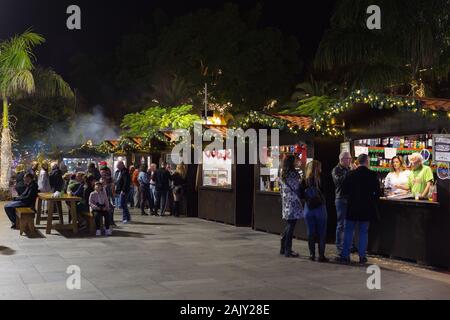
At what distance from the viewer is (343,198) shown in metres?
9.65

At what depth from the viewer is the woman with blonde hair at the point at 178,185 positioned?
17.6 metres

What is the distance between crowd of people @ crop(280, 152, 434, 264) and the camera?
8.95 meters

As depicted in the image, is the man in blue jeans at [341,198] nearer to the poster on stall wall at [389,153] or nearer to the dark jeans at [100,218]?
the poster on stall wall at [389,153]

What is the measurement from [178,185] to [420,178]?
953 cm

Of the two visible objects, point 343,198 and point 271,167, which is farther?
point 271,167

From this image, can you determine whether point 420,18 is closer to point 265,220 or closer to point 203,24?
point 265,220

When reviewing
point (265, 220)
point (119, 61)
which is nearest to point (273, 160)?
point (265, 220)

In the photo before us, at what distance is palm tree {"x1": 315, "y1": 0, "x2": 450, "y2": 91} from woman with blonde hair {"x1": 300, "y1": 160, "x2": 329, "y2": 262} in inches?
234

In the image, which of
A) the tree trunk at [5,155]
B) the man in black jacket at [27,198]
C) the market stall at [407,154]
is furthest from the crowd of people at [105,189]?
the tree trunk at [5,155]

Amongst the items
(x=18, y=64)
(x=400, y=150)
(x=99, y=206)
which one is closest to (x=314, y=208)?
(x=400, y=150)

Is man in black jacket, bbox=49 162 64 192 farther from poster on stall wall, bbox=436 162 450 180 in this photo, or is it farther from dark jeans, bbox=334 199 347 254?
poster on stall wall, bbox=436 162 450 180

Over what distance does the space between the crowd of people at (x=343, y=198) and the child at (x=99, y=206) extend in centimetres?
447

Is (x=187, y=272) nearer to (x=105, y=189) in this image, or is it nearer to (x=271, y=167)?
(x=271, y=167)

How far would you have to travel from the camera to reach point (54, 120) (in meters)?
38.6
